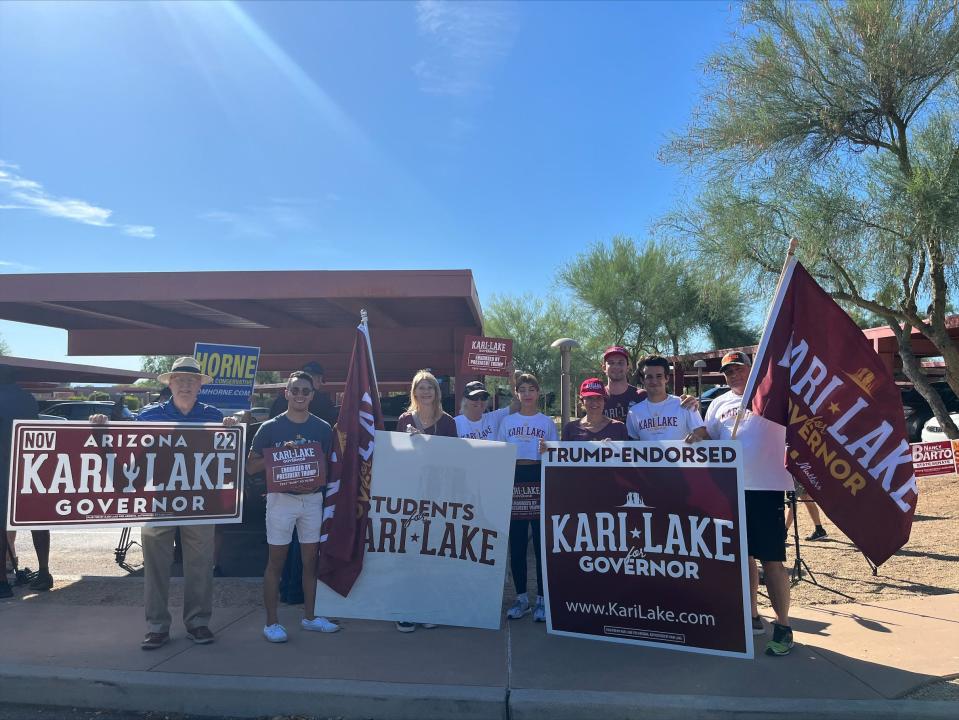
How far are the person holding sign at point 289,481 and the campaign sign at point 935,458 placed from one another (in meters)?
7.75

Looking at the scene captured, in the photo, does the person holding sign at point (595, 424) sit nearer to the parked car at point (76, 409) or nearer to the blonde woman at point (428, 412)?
the blonde woman at point (428, 412)

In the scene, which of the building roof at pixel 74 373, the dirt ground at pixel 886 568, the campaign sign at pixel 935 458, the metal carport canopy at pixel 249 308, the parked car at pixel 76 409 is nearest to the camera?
the dirt ground at pixel 886 568

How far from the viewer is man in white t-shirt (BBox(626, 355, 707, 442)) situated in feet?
16.2

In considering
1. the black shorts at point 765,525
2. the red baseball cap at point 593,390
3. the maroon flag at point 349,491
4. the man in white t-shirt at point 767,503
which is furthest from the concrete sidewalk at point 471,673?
the red baseball cap at point 593,390

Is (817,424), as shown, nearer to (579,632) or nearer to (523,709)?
(579,632)

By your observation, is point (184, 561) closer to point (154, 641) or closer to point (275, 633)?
point (154, 641)

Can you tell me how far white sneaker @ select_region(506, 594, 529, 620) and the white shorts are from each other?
62.5 inches

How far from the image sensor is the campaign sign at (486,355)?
8.66 m

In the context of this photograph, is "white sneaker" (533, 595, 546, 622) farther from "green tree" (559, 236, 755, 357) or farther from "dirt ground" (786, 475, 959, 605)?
"green tree" (559, 236, 755, 357)

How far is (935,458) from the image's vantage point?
29.0 ft

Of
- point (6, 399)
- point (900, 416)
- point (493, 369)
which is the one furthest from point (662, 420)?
point (6, 399)

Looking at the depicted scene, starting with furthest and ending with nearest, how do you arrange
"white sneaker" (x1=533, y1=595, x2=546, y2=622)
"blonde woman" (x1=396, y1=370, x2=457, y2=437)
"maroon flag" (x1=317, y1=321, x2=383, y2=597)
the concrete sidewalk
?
1. "blonde woman" (x1=396, y1=370, x2=457, y2=437)
2. "white sneaker" (x1=533, y1=595, x2=546, y2=622)
3. "maroon flag" (x1=317, y1=321, x2=383, y2=597)
4. the concrete sidewalk

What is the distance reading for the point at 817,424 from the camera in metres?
4.56

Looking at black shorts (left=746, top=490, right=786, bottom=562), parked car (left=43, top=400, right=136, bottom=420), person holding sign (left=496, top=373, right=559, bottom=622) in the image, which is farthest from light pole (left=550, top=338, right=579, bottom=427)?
parked car (left=43, top=400, right=136, bottom=420)
